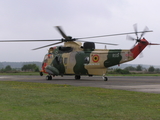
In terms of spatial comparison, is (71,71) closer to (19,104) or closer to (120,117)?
(19,104)

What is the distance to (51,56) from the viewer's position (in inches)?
1411

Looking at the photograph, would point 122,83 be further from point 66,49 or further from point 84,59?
point 66,49

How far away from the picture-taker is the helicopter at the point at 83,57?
29.5 m

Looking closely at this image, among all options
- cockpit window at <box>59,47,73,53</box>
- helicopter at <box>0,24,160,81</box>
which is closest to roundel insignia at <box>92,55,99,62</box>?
helicopter at <box>0,24,160,81</box>

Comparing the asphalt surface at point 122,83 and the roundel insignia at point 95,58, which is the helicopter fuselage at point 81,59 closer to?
the roundel insignia at point 95,58

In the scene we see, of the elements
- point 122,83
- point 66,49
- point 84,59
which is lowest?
point 122,83

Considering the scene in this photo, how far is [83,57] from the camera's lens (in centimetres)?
3272

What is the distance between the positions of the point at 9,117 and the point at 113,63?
22501 mm

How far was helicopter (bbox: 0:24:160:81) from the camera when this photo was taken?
2955 centimetres

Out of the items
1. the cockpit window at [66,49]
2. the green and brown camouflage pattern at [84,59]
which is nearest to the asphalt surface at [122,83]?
the green and brown camouflage pattern at [84,59]


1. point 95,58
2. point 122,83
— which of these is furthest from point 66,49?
point 122,83

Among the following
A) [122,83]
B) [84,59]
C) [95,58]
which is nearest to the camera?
[122,83]

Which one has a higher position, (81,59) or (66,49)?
(66,49)

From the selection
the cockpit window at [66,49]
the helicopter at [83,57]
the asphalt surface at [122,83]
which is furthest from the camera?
the cockpit window at [66,49]
